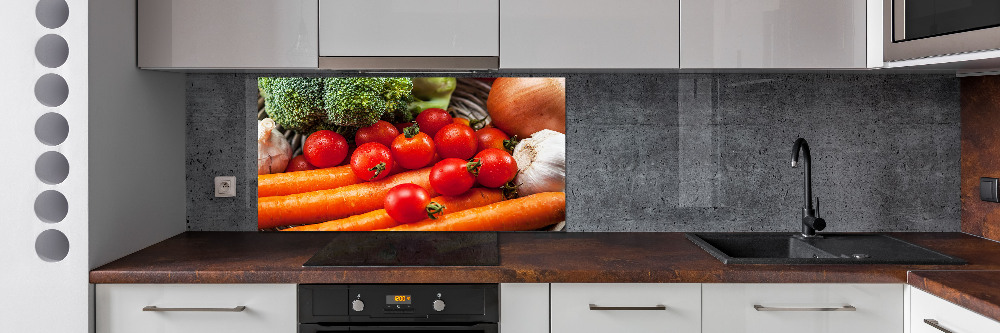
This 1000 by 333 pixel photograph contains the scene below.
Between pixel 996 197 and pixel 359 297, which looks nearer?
pixel 359 297

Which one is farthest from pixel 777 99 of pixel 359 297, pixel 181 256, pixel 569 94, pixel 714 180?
pixel 181 256

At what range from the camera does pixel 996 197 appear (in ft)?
6.95

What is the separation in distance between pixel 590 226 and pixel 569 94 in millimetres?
452

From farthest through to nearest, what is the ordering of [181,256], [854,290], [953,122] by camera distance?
[953,122]
[181,256]
[854,290]

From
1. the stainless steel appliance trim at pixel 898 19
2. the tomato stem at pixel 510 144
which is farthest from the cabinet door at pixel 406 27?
the stainless steel appliance trim at pixel 898 19

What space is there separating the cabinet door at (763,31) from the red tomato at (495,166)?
0.67 m

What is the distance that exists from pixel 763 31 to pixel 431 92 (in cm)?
105

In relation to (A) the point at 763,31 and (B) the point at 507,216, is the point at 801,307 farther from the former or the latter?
(B) the point at 507,216

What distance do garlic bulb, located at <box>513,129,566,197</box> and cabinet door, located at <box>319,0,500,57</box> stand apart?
1.55 feet

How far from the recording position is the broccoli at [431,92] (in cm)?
233

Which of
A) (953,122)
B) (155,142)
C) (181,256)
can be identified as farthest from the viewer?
(953,122)
